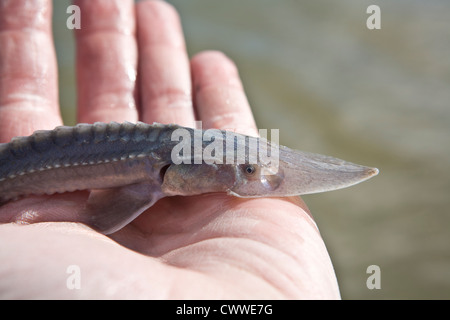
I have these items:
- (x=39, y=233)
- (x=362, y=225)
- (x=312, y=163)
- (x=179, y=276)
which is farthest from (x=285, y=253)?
(x=362, y=225)

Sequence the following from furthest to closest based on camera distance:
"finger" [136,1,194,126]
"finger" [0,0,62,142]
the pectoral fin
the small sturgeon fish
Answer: "finger" [136,1,194,126], "finger" [0,0,62,142], the pectoral fin, the small sturgeon fish

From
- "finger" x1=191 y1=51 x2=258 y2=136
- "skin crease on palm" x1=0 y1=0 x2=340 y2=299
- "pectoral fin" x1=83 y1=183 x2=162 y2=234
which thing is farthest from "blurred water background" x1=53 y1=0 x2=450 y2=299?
"pectoral fin" x1=83 y1=183 x2=162 y2=234

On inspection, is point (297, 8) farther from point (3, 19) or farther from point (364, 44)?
point (3, 19)

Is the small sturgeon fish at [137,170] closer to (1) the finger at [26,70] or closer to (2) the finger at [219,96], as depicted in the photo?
(1) the finger at [26,70]

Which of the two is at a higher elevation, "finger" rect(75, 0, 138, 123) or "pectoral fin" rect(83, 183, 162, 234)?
"finger" rect(75, 0, 138, 123)

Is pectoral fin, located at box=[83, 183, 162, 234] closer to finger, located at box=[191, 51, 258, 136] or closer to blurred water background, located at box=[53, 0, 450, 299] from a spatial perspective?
finger, located at box=[191, 51, 258, 136]

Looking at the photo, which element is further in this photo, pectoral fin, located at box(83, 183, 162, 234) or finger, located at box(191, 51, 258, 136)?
finger, located at box(191, 51, 258, 136)

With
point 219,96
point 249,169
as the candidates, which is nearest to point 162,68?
point 219,96

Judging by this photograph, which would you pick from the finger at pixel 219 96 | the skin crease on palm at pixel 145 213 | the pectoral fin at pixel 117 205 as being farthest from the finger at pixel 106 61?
the pectoral fin at pixel 117 205
